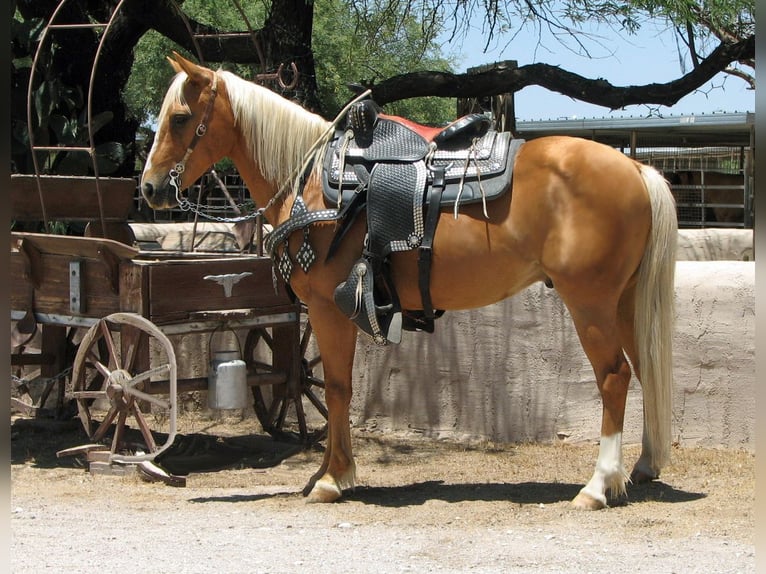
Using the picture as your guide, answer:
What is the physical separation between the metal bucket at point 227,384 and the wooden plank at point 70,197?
173cm

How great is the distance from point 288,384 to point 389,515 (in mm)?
1949

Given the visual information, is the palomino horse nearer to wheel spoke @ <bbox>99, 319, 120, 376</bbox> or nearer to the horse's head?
the horse's head

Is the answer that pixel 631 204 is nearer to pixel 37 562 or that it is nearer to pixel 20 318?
pixel 37 562

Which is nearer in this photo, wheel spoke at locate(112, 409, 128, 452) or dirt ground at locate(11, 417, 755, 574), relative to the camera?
dirt ground at locate(11, 417, 755, 574)

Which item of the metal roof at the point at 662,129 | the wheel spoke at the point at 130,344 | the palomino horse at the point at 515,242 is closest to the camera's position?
the palomino horse at the point at 515,242

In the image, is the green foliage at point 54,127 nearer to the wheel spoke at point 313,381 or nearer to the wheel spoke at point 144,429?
the wheel spoke at point 313,381

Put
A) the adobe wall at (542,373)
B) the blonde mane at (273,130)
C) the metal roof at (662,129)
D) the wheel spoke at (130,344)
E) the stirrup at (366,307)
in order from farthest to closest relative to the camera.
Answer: the metal roof at (662,129)
the adobe wall at (542,373)
the wheel spoke at (130,344)
the blonde mane at (273,130)
the stirrup at (366,307)

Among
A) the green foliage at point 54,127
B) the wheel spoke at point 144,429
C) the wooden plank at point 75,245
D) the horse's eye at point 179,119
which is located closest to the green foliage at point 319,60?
the green foliage at point 54,127

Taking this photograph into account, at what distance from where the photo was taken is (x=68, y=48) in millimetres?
10453

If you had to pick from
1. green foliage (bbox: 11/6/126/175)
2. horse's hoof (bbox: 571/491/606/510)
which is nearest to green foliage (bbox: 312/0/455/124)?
green foliage (bbox: 11/6/126/175)

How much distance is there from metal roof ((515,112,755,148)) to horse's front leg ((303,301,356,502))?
11.5m

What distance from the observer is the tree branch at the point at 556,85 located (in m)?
8.62

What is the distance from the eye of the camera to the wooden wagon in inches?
226

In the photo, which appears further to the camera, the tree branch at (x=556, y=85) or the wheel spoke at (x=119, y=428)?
the tree branch at (x=556, y=85)
